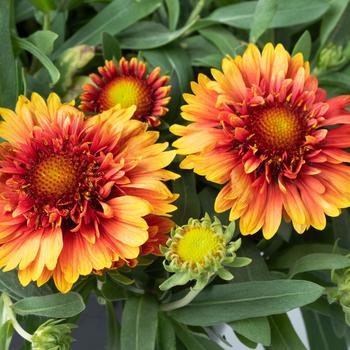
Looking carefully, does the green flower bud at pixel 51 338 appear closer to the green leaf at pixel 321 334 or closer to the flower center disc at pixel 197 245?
the flower center disc at pixel 197 245

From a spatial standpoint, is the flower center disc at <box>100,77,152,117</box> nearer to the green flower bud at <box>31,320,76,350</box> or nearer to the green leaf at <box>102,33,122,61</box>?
the green leaf at <box>102,33,122,61</box>

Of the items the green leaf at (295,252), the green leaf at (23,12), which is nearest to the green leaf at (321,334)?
the green leaf at (295,252)

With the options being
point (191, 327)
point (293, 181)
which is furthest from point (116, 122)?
point (191, 327)

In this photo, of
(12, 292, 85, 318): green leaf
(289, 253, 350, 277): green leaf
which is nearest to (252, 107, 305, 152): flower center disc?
(289, 253, 350, 277): green leaf

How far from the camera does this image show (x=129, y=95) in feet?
2.00

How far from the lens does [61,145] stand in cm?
51

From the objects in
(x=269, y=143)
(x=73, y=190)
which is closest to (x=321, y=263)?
(x=269, y=143)

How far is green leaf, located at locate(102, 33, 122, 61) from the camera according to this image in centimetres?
71

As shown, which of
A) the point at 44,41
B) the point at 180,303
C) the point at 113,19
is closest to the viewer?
the point at 180,303

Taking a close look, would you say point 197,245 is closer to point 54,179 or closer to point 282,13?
point 54,179

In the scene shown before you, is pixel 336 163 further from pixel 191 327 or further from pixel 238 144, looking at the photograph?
pixel 191 327

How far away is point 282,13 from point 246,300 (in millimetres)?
427

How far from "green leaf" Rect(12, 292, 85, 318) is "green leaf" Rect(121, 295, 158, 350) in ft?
0.23

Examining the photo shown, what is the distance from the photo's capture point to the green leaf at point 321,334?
76 centimetres
